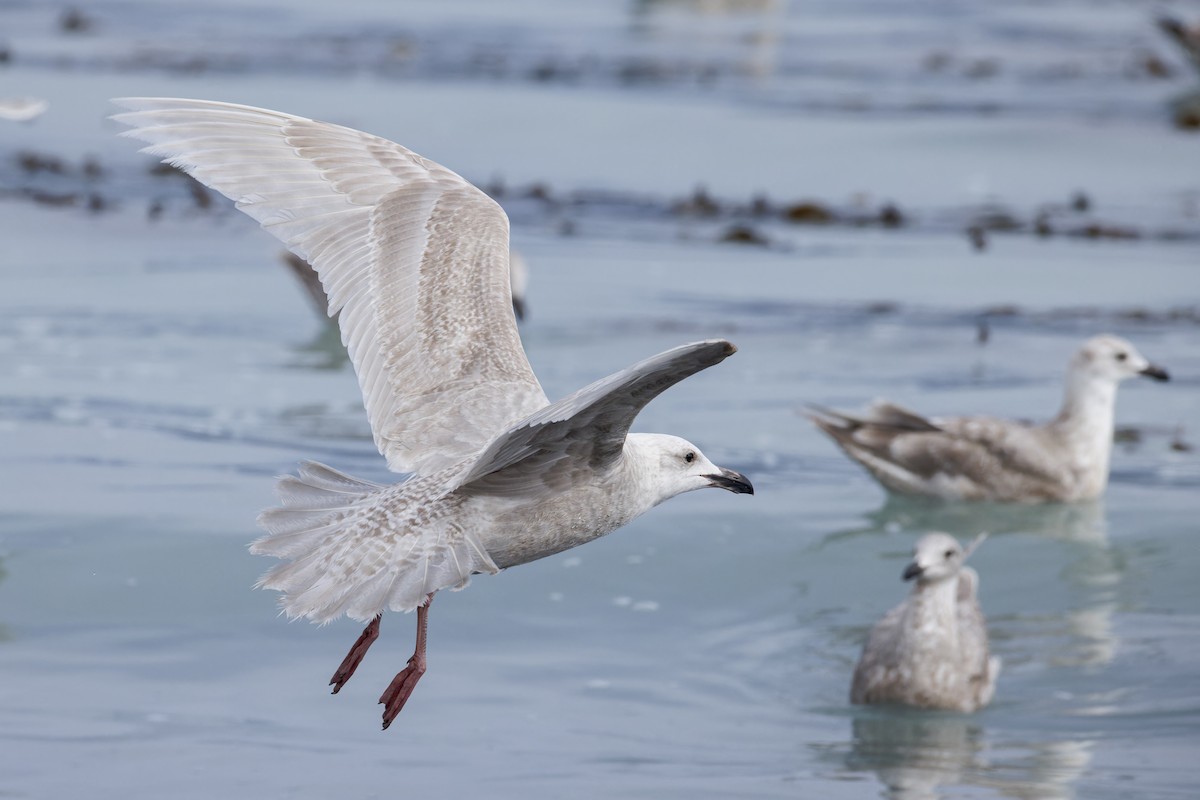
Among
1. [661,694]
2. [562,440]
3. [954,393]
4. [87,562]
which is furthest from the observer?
[954,393]

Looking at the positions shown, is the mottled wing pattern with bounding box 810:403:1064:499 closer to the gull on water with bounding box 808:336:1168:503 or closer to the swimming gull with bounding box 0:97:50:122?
the gull on water with bounding box 808:336:1168:503

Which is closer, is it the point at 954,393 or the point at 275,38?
the point at 954,393

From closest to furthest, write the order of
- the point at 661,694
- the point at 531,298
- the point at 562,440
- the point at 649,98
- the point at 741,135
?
the point at 562,440
the point at 661,694
the point at 531,298
the point at 741,135
the point at 649,98

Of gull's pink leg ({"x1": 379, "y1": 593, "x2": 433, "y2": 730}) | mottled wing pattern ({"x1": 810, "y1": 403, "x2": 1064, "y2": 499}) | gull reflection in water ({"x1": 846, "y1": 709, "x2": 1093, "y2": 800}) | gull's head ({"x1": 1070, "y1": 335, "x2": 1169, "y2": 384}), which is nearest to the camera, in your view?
gull's pink leg ({"x1": 379, "y1": 593, "x2": 433, "y2": 730})

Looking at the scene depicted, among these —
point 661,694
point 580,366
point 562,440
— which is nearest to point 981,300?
point 580,366

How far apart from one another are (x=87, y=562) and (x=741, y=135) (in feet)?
44.9

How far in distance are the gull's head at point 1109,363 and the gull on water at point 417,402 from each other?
5.27 metres

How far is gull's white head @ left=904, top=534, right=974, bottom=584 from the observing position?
9.05 meters

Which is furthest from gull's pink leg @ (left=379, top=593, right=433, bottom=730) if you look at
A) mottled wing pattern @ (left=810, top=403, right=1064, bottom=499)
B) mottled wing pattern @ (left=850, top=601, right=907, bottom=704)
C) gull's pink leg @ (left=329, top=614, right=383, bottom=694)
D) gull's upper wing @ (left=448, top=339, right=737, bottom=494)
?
mottled wing pattern @ (left=810, top=403, right=1064, bottom=499)

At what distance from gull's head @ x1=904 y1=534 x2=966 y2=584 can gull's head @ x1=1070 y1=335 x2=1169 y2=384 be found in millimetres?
2581

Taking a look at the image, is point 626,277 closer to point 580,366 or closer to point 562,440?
point 580,366

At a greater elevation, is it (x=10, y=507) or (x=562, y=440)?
(x=562, y=440)

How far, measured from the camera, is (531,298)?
1559 centimetres

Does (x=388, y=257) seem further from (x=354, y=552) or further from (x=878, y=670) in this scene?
(x=878, y=670)
